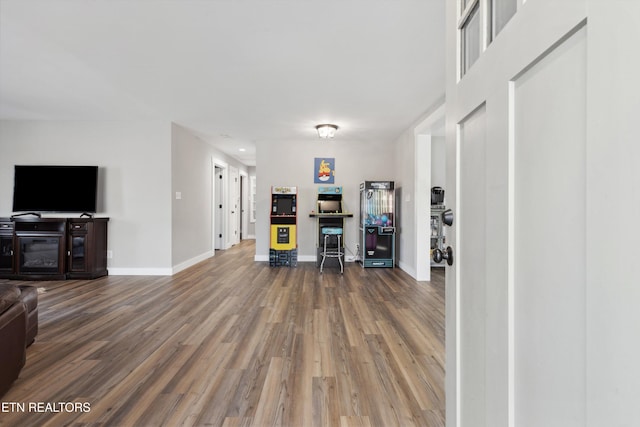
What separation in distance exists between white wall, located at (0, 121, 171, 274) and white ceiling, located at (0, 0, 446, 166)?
25 centimetres

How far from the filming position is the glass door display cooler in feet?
16.7

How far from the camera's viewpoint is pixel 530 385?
590 mm

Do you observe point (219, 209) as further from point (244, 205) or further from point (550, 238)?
point (550, 238)

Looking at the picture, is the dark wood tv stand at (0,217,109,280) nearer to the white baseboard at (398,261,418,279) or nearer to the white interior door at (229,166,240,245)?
the white interior door at (229,166,240,245)

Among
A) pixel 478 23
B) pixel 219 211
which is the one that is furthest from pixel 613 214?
pixel 219 211

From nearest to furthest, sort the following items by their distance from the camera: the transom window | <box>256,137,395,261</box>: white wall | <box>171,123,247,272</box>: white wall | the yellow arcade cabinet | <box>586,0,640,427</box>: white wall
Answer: <box>586,0,640,427</box>: white wall, the transom window, <box>171,123,247,272</box>: white wall, the yellow arcade cabinet, <box>256,137,395,261</box>: white wall

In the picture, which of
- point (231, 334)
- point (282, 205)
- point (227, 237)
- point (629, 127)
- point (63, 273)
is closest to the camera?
point (629, 127)

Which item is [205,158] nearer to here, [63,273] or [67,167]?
[67,167]

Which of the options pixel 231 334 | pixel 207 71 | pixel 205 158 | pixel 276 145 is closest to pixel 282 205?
pixel 276 145

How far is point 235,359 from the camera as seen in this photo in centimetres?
199

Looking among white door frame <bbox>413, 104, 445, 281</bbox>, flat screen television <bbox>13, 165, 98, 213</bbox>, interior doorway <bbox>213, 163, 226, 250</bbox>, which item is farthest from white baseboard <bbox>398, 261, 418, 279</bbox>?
flat screen television <bbox>13, 165, 98, 213</bbox>

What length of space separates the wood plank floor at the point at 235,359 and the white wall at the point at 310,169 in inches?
85.1

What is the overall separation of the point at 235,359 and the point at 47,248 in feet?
13.3

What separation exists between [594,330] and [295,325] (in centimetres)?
238
